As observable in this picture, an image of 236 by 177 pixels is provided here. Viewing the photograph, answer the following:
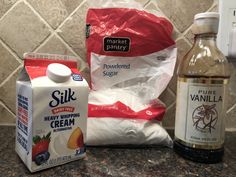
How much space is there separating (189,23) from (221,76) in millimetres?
206

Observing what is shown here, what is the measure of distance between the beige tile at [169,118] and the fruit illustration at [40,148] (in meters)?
0.33

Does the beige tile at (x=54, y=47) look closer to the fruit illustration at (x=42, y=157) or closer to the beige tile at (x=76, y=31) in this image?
the beige tile at (x=76, y=31)

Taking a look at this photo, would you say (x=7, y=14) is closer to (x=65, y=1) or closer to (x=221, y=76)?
(x=65, y=1)

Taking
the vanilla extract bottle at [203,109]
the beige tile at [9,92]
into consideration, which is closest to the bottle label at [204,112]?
the vanilla extract bottle at [203,109]

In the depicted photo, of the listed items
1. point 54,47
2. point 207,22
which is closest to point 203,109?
point 207,22

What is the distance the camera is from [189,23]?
0.60 m

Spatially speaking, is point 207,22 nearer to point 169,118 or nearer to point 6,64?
point 169,118

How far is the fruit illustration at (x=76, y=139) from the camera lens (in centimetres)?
41

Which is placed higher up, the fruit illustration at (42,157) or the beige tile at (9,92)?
the beige tile at (9,92)

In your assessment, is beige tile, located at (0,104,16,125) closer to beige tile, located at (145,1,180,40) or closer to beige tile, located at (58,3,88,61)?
beige tile, located at (58,3,88,61)

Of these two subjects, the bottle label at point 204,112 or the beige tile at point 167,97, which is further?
the beige tile at point 167,97

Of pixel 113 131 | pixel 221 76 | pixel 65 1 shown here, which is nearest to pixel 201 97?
pixel 221 76

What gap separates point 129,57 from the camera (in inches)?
21.2

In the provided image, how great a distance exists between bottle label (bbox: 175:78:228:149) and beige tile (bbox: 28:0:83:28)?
13.2 inches
